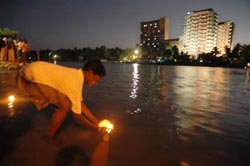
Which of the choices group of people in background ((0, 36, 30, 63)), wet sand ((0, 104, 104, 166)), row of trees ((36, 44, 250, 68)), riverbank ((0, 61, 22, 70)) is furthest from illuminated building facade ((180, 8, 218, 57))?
wet sand ((0, 104, 104, 166))

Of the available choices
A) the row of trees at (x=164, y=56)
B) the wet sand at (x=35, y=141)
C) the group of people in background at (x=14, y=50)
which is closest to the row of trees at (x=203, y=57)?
the row of trees at (x=164, y=56)

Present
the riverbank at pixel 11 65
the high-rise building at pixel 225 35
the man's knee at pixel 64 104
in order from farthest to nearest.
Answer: the high-rise building at pixel 225 35
the riverbank at pixel 11 65
the man's knee at pixel 64 104

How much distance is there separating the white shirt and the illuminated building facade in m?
146

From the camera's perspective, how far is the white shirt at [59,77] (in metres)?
3.86

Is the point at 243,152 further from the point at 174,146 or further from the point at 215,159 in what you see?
the point at 174,146

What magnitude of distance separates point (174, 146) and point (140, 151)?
690 millimetres

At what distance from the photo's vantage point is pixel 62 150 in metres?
3.91

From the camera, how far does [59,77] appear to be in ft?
12.8

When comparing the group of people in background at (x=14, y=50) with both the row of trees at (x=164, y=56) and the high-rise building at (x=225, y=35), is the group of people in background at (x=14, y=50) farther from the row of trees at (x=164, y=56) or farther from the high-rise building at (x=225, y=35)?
the high-rise building at (x=225, y=35)

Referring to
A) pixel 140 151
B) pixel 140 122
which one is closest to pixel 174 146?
pixel 140 151

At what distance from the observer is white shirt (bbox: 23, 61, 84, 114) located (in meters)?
3.86

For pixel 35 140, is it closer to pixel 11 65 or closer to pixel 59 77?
pixel 59 77

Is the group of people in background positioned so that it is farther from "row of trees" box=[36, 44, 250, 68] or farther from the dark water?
"row of trees" box=[36, 44, 250, 68]

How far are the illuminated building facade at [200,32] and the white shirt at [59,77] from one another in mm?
146153
